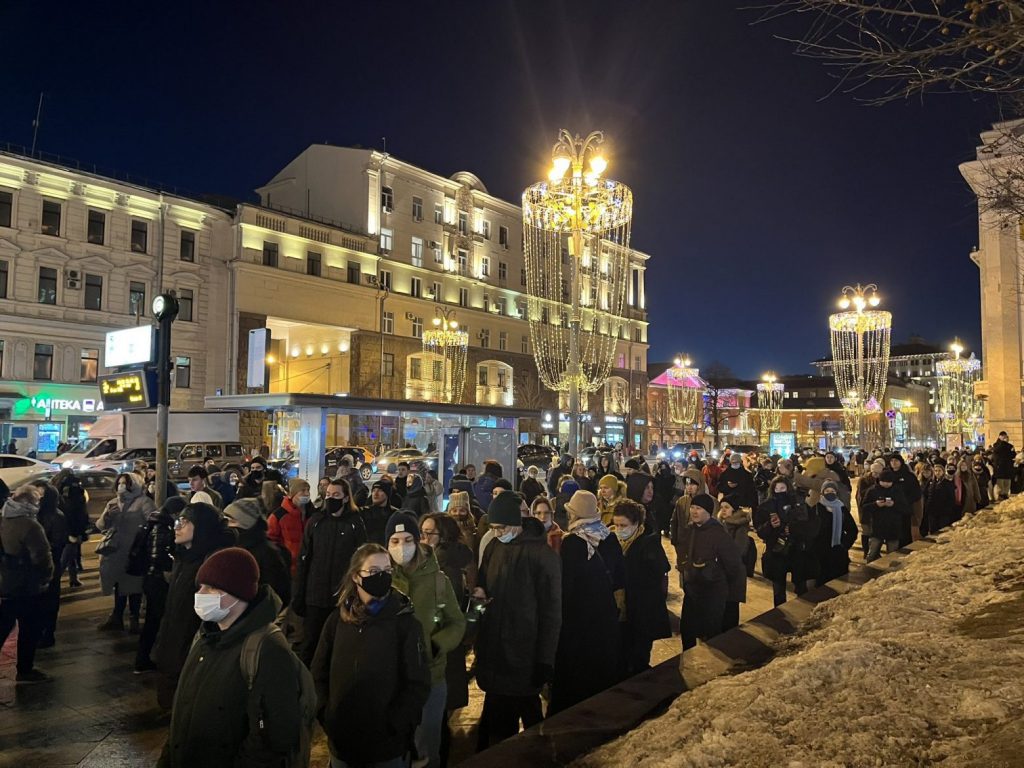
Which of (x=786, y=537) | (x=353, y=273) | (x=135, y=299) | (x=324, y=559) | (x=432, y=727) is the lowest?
(x=432, y=727)

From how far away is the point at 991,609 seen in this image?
5.99 m

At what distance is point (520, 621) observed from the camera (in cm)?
477

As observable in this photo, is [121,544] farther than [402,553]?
Yes

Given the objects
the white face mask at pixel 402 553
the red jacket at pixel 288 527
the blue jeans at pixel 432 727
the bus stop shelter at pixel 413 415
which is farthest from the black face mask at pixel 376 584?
the bus stop shelter at pixel 413 415

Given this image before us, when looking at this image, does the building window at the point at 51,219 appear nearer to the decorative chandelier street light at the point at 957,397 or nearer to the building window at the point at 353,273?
the building window at the point at 353,273

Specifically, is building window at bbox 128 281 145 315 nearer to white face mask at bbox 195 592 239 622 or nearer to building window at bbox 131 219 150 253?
building window at bbox 131 219 150 253

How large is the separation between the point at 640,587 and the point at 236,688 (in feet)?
12.3

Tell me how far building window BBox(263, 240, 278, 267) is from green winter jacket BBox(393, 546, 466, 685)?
4132 cm

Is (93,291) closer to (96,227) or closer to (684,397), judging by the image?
(96,227)

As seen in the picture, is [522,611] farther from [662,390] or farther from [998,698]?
[662,390]

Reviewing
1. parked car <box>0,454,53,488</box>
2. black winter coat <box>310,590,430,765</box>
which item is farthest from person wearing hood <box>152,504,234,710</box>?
parked car <box>0,454,53,488</box>

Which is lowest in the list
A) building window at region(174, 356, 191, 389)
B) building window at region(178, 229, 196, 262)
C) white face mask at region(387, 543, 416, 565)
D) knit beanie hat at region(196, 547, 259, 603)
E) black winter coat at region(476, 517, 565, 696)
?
black winter coat at region(476, 517, 565, 696)

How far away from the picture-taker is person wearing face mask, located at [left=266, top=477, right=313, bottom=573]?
841 centimetres

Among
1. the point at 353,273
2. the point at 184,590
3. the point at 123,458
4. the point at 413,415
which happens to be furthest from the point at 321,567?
the point at 353,273
